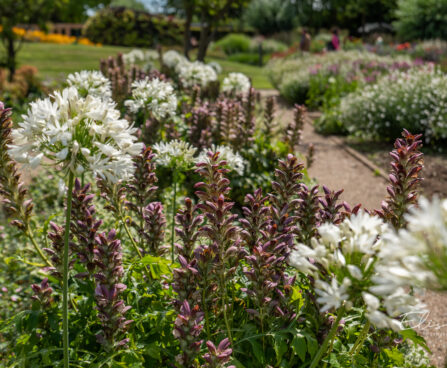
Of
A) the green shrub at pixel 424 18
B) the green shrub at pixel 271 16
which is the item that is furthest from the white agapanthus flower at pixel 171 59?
the green shrub at pixel 271 16

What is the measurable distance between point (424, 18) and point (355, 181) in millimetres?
22472

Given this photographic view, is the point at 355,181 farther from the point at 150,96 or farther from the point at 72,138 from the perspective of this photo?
the point at 72,138

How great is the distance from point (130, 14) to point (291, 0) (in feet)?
59.0

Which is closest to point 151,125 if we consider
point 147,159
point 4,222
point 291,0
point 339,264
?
point 4,222

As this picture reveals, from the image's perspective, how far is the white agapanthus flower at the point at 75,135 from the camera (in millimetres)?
1625

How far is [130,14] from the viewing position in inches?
1307

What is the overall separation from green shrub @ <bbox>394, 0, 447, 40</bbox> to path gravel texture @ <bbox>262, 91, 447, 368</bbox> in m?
18.8

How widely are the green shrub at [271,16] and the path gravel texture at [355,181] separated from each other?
1344 inches

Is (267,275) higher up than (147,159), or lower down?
lower down

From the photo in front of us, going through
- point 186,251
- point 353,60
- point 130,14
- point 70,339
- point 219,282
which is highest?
point 130,14

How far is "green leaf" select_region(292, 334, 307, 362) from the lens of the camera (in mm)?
1800

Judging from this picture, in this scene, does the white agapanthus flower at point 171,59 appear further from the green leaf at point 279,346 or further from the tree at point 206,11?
the green leaf at point 279,346

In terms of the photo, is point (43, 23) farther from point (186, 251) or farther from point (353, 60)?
point (186, 251)

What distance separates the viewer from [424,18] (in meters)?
25.2
